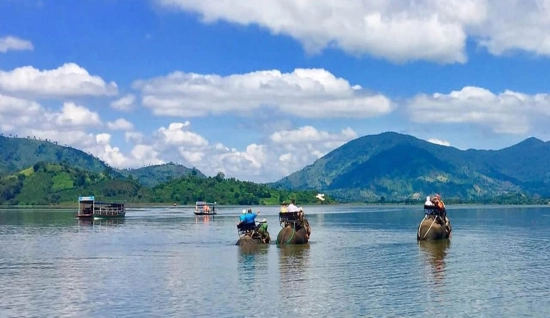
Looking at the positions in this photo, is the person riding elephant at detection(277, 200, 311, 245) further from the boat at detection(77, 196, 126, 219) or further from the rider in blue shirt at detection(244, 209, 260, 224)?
the boat at detection(77, 196, 126, 219)

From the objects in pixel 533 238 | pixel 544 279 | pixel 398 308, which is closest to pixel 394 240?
pixel 533 238

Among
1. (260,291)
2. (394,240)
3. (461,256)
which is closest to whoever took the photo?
(260,291)

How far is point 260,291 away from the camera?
4362cm

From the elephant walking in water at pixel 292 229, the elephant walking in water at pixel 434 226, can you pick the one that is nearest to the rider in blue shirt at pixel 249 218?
the elephant walking in water at pixel 292 229

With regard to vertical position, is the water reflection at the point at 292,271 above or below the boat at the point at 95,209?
below

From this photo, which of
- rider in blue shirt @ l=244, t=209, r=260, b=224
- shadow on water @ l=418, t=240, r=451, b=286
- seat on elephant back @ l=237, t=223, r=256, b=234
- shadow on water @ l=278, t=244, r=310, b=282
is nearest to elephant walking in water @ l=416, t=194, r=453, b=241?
shadow on water @ l=418, t=240, r=451, b=286

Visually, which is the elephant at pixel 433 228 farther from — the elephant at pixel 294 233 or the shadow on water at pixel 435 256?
the elephant at pixel 294 233

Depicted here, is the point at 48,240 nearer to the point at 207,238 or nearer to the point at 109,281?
the point at 207,238

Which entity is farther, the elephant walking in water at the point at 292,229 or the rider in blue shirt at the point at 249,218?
the elephant walking in water at the point at 292,229

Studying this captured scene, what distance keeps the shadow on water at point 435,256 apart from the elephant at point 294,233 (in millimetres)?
12490

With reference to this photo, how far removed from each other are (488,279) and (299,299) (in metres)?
16.1

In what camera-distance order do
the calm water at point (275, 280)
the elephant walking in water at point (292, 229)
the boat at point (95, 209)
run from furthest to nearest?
the boat at point (95, 209) < the elephant walking in water at point (292, 229) < the calm water at point (275, 280)

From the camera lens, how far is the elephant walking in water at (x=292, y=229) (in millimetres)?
72625

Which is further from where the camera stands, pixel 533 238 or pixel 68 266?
pixel 533 238
